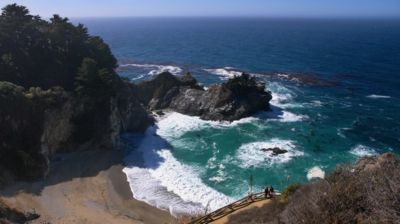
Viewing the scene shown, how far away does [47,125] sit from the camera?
133 feet

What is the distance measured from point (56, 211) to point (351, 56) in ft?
322

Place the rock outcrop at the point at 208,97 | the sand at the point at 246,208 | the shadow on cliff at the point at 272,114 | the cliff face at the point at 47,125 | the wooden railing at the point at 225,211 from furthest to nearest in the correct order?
the shadow on cliff at the point at 272,114 → the rock outcrop at the point at 208,97 → the cliff face at the point at 47,125 → the wooden railing at the point at 225,211 → the sand at the point at 246,208

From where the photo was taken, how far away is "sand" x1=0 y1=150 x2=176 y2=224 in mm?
31578

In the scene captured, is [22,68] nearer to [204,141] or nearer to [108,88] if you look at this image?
[108,88]

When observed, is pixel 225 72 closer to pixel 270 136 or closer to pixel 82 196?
pixel 270 136

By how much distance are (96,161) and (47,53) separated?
19.3 m

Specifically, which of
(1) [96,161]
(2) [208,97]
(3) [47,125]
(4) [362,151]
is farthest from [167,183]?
(4) [362,151]

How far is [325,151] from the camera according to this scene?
147 feet

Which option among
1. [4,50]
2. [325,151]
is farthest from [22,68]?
[325,151]

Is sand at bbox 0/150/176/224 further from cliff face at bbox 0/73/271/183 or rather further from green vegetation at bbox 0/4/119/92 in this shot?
green vegetation at bbox 0/4/119/92

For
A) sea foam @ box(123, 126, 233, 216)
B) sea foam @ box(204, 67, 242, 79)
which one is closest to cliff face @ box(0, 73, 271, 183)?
sea foam @ box(123, 126, 233, 216)

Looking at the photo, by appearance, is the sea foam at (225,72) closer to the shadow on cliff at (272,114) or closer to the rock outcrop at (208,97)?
the rock outcrop at (208,97)

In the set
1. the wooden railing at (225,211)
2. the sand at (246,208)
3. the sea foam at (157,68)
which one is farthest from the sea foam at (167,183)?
the sea foam at (157,68)

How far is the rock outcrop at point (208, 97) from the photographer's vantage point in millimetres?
56188
